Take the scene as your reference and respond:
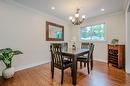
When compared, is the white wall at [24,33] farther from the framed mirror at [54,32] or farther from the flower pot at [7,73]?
the flower pot at [7,73]

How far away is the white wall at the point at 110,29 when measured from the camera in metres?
4.07

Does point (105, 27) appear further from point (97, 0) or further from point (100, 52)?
point (97, 0)

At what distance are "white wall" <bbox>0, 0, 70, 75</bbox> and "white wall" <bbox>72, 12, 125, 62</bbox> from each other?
2597mm

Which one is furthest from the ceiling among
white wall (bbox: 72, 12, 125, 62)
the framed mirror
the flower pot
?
the flower pot

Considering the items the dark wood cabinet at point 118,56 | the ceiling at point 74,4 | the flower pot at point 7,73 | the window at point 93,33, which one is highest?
the ceiling at point 74,4

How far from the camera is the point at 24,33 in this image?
3447mm

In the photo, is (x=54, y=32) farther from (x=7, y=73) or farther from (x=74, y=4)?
(x=7, y=73)

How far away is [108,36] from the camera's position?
14.6ft

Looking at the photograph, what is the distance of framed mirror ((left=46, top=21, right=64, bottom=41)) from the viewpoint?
4.44 metres

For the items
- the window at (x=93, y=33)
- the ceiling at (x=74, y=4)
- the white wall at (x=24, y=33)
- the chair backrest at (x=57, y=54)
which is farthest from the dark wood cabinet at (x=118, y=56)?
the white wall at (x=24, y=33)

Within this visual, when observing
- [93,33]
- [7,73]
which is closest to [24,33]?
[7,73]

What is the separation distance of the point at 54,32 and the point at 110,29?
279 cm

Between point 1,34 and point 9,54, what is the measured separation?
0.75 metres

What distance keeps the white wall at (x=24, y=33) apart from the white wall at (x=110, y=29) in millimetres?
2597
